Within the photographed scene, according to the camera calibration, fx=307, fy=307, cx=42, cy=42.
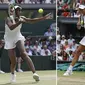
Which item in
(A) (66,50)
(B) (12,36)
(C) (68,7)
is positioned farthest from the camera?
(C) (68,7)

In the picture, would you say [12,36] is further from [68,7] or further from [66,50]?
[68,7]

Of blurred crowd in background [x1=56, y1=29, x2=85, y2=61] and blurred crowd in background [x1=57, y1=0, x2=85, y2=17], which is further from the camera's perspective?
blurred crowd in background [x1=57, y1=0, x2=85, y2=17]

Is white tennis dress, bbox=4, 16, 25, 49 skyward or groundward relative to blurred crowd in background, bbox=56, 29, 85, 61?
skyward

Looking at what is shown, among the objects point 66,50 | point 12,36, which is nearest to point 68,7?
point 66,50

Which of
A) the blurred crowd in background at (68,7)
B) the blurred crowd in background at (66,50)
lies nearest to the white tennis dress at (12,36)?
the blurred crowd in background at (66,50)

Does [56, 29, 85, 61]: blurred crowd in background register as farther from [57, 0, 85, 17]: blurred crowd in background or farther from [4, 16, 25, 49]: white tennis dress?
[4, 16, 25, 49]: white tennis dress

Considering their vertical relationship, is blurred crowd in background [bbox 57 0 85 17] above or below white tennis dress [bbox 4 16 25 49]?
below

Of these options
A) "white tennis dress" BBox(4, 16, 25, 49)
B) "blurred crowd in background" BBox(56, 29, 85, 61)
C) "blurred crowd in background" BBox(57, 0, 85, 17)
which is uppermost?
"white tennis dress" BBox(4, 16, 25, 49)

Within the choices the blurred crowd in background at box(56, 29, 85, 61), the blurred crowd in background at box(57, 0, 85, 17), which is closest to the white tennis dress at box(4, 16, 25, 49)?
the blurred crowd in background at box(56, 29, 85, 61)

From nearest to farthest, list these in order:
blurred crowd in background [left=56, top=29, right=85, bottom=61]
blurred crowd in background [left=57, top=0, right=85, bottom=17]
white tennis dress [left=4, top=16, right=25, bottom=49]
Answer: white tennis dress [left=4, top=16, right=25, bottom=49]
blurred crowd in background [left=56, top=29, right=85, bottom=61]
blurred crowd in background [left=57, top=0, right=85, bottom=17]

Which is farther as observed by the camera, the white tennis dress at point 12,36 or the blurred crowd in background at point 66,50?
the blurred crowd in background at point 66,50

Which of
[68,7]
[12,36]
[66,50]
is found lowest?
[66,50]

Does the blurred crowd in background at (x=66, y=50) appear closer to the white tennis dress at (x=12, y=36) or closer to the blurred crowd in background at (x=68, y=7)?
the blurred crowd in background at (x=68, y=7)

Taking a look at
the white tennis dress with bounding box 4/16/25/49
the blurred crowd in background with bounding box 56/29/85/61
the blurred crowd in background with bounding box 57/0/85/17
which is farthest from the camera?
the blurred crowd in background with bounding box 57/0/85/17
